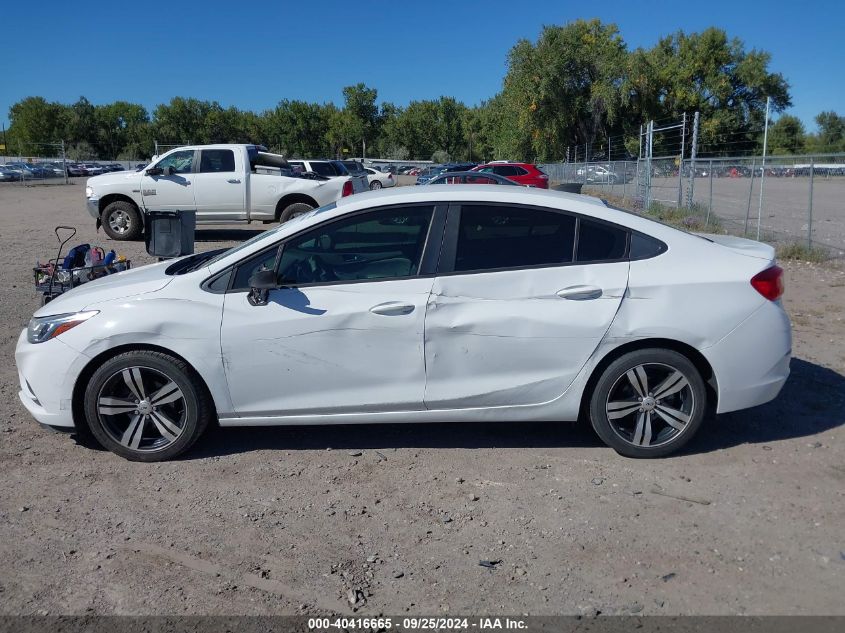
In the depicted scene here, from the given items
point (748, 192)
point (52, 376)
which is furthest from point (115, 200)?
point (748, 192)

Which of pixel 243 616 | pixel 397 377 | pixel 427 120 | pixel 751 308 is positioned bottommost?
pixel 243 616

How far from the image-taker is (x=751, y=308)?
451 centimetres

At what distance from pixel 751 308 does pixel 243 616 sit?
10.8ft

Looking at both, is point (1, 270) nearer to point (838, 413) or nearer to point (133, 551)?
point (133, 551)

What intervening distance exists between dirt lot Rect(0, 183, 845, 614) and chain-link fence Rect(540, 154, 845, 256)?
28.9ft

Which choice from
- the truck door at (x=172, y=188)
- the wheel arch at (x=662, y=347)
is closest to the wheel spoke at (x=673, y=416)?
the wheel arch at (x=662, y=347)

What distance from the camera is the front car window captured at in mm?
15506

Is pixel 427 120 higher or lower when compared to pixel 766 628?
higher

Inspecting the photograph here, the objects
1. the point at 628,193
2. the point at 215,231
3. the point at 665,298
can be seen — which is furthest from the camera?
the point at 628,193

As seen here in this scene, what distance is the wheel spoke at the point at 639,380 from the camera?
177 inches

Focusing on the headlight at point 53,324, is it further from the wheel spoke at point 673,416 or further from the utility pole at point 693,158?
the utility pole at point 693,158

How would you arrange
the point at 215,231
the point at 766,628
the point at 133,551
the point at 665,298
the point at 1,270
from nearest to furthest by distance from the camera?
the point at 766,628 < the point at 133,551 < the point at 665,298 < the point at 1,270 < the point at 215,231

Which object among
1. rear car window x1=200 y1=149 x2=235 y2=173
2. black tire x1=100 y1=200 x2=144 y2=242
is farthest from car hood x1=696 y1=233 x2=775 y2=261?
black tire x1=100 y1=200 x2=144 y2=242

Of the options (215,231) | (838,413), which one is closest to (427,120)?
(215,231)
